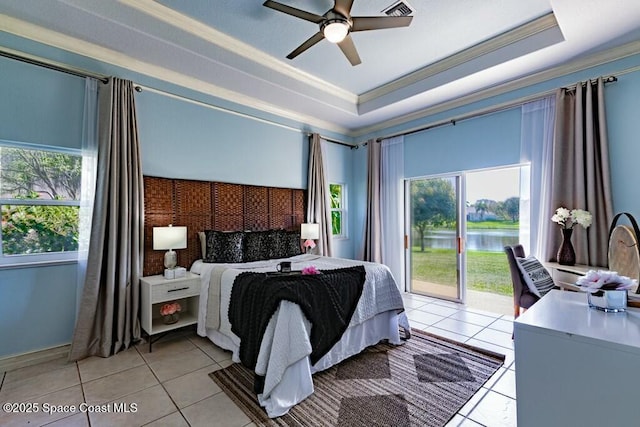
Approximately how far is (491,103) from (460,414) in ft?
12.7

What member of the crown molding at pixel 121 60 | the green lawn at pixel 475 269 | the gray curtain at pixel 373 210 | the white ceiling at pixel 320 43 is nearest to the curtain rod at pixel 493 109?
the white ceiling at pixel 320 43

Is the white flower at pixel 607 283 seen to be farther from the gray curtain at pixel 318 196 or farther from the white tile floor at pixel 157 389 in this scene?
the gray curtain at pixel 318 196

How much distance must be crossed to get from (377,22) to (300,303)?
2.38 metres

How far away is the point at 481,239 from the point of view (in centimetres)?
452

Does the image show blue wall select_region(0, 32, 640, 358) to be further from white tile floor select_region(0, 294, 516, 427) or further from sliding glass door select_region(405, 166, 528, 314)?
white tile floor select_region(0, 294, 516, 427)

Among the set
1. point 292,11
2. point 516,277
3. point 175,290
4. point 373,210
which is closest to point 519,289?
point 516,277

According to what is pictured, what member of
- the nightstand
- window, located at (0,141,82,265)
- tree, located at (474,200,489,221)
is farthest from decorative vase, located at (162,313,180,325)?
tree, located at (474,200,489,221)

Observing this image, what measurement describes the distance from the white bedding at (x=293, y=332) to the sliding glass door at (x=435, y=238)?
187 centimetres

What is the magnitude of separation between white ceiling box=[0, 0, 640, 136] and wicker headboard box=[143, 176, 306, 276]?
1287 mm

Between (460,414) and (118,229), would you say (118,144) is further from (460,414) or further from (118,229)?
(460,414)

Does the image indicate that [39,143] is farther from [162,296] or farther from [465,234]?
[465,234]

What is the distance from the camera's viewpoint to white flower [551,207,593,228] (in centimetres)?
304

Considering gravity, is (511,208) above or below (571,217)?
above

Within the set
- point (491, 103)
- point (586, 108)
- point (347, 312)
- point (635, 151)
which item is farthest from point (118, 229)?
point (635, 151)
